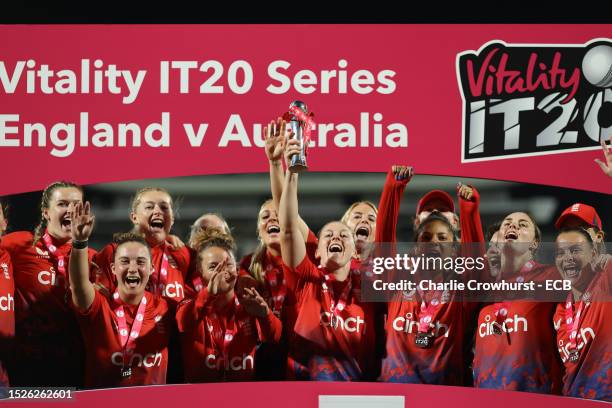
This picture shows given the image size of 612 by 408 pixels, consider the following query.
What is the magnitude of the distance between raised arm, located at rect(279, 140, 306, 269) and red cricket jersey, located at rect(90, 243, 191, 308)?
40 centimetres

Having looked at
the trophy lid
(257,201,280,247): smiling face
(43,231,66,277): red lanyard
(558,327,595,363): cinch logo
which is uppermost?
the trophy lid

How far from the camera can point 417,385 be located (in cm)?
387

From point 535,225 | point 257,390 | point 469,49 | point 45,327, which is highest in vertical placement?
point 469,49

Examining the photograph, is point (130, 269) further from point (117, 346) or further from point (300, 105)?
point (300, 105)

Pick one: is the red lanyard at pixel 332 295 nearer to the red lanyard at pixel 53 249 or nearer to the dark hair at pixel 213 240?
the dark hair at pixel 213 240

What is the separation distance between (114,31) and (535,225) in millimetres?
1919

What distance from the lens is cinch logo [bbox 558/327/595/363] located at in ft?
12.6

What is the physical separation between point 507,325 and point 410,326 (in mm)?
389

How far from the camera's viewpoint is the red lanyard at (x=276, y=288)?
12.8ft

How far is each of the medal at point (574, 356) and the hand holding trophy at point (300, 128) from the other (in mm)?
1303

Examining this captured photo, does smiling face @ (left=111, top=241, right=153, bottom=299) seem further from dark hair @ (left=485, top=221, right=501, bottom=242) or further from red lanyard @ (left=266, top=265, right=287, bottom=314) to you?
dark hair @ (left=485, top=221, right=501, bottom=242)

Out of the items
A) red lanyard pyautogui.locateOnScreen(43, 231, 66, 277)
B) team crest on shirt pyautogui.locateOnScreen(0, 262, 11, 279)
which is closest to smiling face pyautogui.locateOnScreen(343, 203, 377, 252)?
red lanyard pyautogui.locateOnScreen(43, 231, 66, 277)
